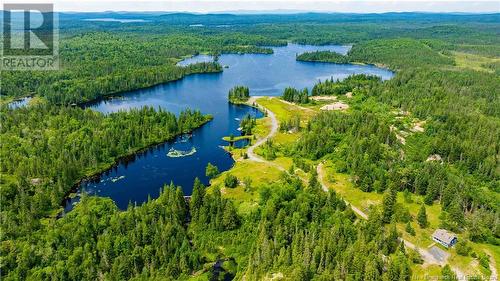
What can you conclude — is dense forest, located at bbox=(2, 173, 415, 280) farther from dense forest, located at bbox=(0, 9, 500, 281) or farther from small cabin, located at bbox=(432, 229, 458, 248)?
small cabin, located at bbox=(432, 229, 458, 248)

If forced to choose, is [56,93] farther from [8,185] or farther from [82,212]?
[82,212]

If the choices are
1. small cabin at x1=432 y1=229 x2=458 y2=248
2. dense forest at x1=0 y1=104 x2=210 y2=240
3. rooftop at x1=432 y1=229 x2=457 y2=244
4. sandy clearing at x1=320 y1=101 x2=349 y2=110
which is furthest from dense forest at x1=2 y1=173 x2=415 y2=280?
sandy clearing at x1=320 y1=101 x2=349 y2=110

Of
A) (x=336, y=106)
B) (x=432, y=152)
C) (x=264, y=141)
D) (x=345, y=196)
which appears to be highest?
(x=336, y=106)

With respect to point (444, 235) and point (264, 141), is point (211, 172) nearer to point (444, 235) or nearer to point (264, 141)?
point (264, 141)

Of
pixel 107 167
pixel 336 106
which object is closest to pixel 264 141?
pixel 107 167

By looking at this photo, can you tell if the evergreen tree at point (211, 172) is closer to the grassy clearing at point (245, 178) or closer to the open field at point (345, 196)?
Answer: the grassy clearing at point (245, 178)

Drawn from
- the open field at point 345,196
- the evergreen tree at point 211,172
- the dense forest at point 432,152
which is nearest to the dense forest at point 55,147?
the evergreen tree at point 211,172

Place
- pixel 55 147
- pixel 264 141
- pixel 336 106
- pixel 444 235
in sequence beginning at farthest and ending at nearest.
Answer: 1. pixel 336 106
2. pixel 264 141
3. pixel 55 147
4. pixel 444 235

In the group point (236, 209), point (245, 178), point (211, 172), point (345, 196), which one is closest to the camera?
point (236, 209)
